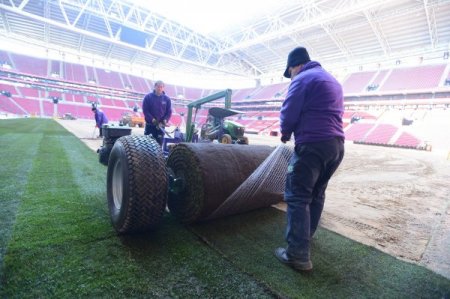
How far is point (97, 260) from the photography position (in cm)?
169

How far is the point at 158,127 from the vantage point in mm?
4789

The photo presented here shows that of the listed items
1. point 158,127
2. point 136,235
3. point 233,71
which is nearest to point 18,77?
point 233,71

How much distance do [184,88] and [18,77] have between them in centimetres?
3277

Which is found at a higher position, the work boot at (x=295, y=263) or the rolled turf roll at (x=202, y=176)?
the rolled turf roll at (x=202, y=176)

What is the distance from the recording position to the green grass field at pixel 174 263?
1.46 metres

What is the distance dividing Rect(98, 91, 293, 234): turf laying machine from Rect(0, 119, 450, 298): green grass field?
0.60 feet

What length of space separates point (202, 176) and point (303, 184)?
928mm

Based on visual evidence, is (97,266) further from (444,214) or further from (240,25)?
(240,25)

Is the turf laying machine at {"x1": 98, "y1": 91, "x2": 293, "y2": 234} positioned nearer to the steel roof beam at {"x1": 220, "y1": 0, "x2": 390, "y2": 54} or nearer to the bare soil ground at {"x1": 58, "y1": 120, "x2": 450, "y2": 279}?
the bare soil ground at {"x1": 58, "y1": 120, "x2": 450, "y2": 279}

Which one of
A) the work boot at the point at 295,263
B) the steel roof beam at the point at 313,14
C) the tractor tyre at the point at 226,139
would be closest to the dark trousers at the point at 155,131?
the tractor tyre at the point at 226,139

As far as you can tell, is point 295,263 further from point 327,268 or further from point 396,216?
point 396,216

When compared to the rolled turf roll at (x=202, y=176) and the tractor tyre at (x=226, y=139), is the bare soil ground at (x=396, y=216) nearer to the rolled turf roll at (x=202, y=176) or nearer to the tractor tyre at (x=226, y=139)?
the rolled turf roll at (x=202, y=176)

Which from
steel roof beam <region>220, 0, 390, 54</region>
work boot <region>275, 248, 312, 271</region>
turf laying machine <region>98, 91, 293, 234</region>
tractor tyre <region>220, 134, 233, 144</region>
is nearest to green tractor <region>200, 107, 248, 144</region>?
tractor tyre <region>220, 134, 233, 144</region>

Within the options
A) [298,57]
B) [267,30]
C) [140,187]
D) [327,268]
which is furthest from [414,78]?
[140,187]
